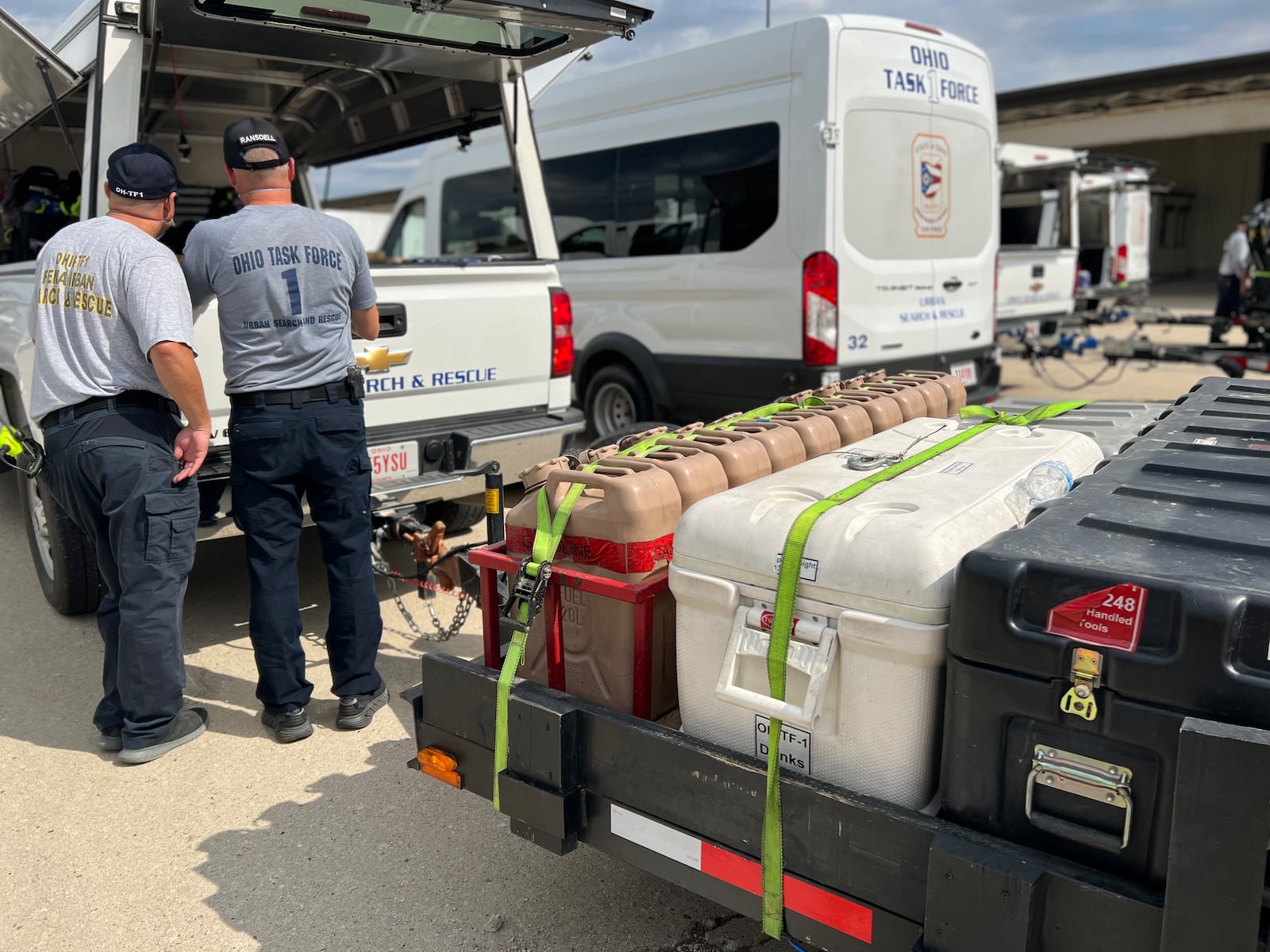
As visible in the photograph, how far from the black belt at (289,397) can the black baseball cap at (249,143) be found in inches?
28.7

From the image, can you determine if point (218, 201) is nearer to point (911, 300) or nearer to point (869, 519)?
point (911, 300)

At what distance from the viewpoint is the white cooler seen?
67.2 inches

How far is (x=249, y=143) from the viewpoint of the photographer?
3.20m

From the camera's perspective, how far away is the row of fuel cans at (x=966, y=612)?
1.47 meters

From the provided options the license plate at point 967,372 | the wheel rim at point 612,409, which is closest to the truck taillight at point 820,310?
the license plate at point 967,372

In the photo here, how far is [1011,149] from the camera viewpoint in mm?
12273

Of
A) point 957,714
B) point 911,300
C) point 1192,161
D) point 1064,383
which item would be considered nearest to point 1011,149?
point 1064,383

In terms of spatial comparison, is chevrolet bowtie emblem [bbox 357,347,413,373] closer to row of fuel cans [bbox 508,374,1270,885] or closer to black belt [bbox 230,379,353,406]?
black belt [bbox 230,379,353,406]

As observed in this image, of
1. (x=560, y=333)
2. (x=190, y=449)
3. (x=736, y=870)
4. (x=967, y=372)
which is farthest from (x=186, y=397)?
(x=967, y=372)

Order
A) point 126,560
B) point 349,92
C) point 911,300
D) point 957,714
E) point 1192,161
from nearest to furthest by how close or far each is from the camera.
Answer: point 957,714 < point 126,560 < point 349,92 < point 911,300 < point 1192,161

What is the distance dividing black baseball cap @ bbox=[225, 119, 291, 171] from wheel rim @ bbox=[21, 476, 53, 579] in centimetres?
204

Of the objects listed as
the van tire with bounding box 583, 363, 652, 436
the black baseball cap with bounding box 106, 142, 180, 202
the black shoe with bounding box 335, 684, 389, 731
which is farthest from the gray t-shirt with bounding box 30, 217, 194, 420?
the van tire with bounding box 583, 363, 652, 436

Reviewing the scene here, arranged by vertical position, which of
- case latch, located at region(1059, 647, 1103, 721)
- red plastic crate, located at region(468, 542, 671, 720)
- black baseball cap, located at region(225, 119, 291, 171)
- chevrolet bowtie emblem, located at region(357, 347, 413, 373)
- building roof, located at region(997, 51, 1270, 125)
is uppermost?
building roof, located at region(997, 51, 1270, 125)

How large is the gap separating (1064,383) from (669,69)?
24.5 feet
